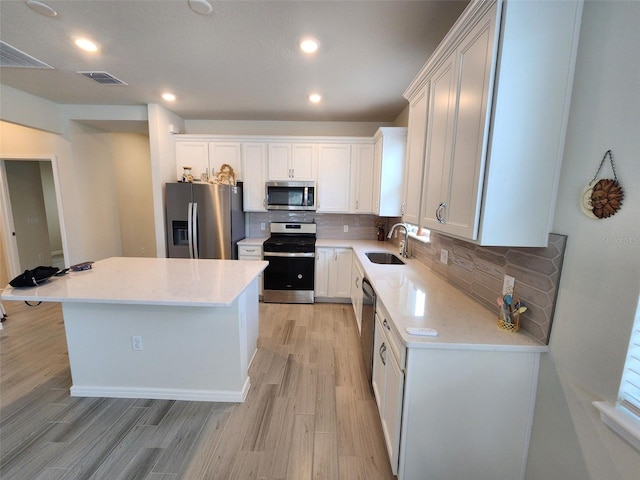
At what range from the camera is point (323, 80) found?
2584mm

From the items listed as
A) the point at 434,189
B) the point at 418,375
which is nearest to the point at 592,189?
the point at 434,189

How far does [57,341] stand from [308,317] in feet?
8.87

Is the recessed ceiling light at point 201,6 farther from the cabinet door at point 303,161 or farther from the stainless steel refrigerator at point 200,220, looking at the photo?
the cabinet door at point 303,161

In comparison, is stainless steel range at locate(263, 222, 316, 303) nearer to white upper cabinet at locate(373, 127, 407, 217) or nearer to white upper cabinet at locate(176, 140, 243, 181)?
white upper cabinet at locate(373, 127, 407, 217)

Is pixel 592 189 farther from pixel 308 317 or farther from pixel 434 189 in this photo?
pixel 308 317

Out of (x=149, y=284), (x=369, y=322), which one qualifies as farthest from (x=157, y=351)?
(x=369, y=322)

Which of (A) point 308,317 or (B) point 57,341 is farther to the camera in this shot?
(A) point 308,317

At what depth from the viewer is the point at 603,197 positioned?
921 mm

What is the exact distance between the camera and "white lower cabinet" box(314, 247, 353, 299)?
3602 millimetres

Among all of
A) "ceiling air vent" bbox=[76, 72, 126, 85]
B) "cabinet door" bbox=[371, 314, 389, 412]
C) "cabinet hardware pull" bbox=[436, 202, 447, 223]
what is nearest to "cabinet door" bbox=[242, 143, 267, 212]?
"ceiling air vent" bbox=[76, 72, 126, 85]

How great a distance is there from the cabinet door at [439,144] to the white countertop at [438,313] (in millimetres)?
481

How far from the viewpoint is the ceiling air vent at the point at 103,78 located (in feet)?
8.48

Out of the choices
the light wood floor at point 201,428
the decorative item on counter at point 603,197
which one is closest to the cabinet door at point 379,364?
the light wood floor at point 201,428

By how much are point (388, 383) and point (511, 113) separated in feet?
4.89
